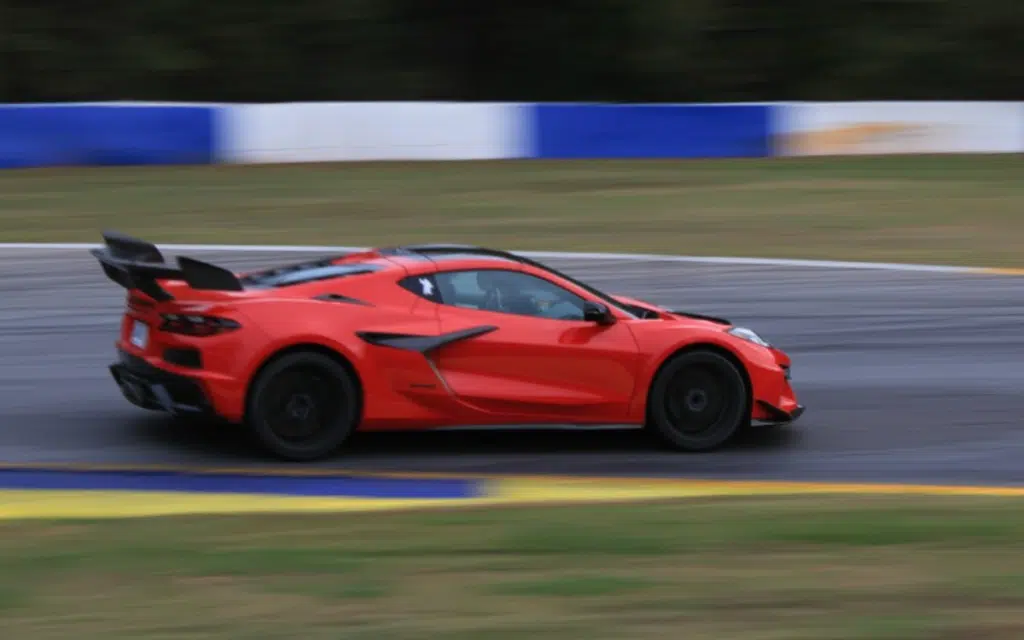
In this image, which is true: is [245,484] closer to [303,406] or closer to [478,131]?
[303,406]

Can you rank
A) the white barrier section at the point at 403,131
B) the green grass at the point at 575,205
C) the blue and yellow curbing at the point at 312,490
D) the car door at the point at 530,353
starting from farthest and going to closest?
the white barrier section at the point at 403,131, the green grass at the point at 575,205, the car door at the point at 530,353, the blue and yellow curbing at the point at 312,490

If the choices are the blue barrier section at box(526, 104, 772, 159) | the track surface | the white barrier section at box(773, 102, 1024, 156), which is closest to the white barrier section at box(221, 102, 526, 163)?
the blue barrier section at box(526, 104, 772, 159)

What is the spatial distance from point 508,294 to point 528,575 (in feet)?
10.5

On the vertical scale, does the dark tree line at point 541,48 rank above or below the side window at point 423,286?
above

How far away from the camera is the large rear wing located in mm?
7957

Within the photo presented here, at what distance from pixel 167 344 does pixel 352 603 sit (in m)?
3.32

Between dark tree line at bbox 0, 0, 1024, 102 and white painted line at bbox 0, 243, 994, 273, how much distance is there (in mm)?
11263

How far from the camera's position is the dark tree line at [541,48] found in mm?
25938

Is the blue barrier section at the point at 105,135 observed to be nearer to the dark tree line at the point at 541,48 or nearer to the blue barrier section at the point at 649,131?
the blue barrier section at the point at 649,131

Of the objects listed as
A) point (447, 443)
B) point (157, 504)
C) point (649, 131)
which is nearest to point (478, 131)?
point (649, 131)

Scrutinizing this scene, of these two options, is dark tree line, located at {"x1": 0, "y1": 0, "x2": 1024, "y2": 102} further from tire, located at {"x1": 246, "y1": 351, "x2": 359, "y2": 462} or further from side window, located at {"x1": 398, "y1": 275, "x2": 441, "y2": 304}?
tire, located at {"x1": 246, "y1": 351, "x2": 359, "y2": 462}

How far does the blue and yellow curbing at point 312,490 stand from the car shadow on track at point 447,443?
35 cm

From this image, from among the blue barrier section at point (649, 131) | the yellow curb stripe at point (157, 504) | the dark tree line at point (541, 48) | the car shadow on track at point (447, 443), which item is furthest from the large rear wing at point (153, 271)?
the dark tree line at point (541, 48)

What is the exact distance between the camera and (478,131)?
2058 cm
